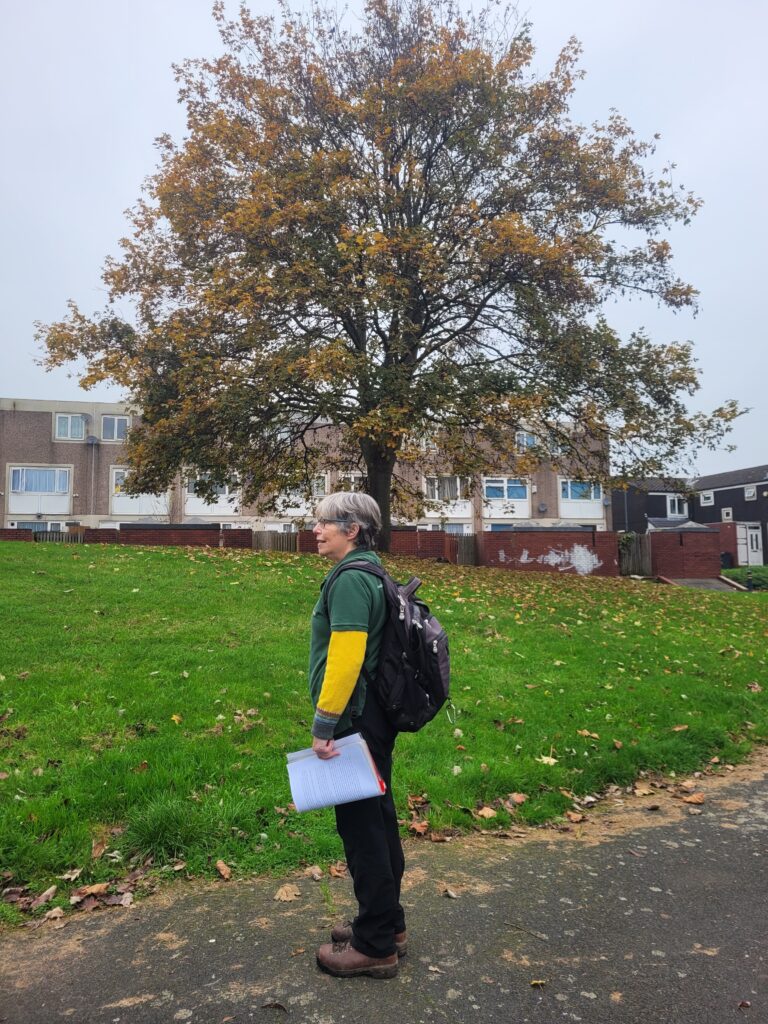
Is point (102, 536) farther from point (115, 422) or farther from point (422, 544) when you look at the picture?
point (115, 422)

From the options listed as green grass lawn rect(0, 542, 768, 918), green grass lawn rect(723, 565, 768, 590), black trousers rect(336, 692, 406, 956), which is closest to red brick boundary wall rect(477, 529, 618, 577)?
green grass lawn rect(723, 565, 768, 590)

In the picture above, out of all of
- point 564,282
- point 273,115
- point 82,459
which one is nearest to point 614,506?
point 82,459

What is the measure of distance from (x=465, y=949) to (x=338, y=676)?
1.40 meters

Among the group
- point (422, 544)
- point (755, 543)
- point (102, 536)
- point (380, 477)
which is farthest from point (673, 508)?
point (102, 536)

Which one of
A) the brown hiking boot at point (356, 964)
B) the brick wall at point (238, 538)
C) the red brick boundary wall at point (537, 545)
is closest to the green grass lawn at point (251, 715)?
the brown hiking boot at point (356, 964)

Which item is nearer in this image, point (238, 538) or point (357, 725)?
point (357, 725)

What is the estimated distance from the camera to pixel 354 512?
3281 millimetres

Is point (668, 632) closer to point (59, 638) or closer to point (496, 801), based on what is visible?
point (496, 801)

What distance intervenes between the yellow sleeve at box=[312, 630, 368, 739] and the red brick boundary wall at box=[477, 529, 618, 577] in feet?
72.2

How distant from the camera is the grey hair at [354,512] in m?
3.27

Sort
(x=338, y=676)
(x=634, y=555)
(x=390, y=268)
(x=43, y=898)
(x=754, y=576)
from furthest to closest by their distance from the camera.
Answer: (x=754, y=576)
(x=634, y=555)
(x=390, y=268)
(x=43, y=898)
(x=338, y=676)

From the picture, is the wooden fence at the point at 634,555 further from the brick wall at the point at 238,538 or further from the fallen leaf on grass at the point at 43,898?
the fallen leaf on grass at the point at 43,898

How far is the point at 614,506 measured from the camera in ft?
183

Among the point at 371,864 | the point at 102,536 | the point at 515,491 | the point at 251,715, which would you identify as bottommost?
the point at 251,715
